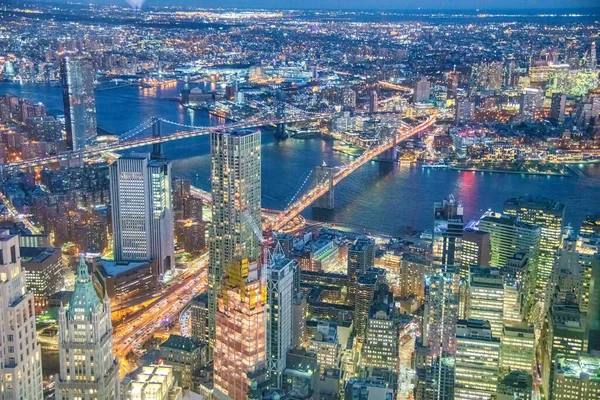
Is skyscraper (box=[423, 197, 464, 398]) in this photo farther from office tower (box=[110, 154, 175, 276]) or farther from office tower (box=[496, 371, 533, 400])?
office tower (box=[110, 154, 175, 276])

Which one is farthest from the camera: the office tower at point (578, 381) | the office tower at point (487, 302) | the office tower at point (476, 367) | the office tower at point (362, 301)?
the office tower at point (362, 301)

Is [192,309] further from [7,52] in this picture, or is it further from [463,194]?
[463,194]

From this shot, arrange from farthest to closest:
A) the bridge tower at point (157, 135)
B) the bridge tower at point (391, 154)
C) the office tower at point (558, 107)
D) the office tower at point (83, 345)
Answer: the office tower at point (558, 107)
the bridge tower at point (391, 154)
the bridge tower at point (157, 135)
the office tower at point (83, 345)

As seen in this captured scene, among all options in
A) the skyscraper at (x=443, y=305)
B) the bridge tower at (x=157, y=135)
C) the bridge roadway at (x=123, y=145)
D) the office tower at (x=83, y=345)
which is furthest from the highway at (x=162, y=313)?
the bridge tower at (x=157, y=135)

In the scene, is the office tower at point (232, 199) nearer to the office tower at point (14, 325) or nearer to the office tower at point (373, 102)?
the office tower at point (14, 325)

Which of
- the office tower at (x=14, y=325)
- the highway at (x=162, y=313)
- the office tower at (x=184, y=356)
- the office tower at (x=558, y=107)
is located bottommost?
the highway at (x=162, y=313)

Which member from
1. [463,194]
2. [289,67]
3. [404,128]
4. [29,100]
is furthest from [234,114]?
[463,194]

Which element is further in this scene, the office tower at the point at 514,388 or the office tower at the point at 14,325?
the office tower at the point at 514,388

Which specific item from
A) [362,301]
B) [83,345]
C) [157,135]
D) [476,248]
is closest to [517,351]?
[362,301]
